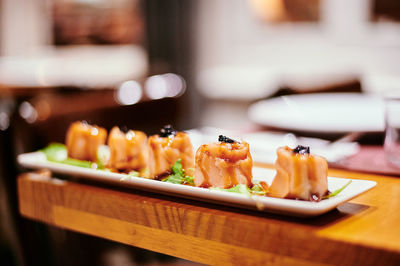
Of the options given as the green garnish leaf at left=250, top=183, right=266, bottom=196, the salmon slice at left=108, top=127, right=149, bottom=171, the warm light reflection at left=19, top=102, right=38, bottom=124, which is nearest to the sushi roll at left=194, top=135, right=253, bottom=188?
the green garnish leaf at left=250, top=183, right=266, bottom=196

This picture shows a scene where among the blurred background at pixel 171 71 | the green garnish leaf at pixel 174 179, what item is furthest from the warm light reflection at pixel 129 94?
the green garnish leaf at pixel 174 179

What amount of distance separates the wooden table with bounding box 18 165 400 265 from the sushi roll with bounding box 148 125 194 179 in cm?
5

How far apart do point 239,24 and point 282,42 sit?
2.02 ft

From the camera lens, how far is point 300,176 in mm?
834

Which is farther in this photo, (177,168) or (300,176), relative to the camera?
(177,168)

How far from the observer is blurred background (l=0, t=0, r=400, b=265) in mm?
1730

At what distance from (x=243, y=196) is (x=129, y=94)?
1683mm

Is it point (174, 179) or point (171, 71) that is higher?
point (174, 179)

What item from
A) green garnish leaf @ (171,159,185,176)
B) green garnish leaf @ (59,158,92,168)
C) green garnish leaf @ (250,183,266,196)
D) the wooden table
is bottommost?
the wooden table

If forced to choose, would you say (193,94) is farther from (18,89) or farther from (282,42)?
(18,89)

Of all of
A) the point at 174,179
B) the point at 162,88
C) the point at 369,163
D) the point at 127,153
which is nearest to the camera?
the point at 174,179

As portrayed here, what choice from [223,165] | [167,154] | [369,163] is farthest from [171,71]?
[223,165]

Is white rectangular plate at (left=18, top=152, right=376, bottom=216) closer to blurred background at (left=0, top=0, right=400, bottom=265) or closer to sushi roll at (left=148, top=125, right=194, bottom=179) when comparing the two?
sushi roll at (left=148, top=125, right=194, bottom=179)

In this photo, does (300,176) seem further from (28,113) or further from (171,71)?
(171,71)
